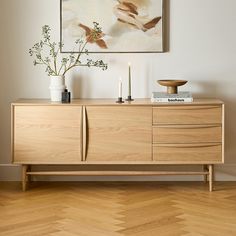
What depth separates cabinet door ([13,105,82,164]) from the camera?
4137mm

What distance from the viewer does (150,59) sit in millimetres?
4504

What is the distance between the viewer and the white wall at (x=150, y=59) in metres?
4.48

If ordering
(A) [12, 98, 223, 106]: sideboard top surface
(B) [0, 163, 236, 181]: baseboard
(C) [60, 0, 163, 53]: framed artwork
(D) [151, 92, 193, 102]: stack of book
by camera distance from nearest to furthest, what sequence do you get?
(A) [12, 98, 223, 106]: sideboard top surface < (D) [151, 92, 193, 102]: stack of book < (C) [60, 0, 163, 53]: framed artwork < (B) [0, 163, 236, 181]: baseboard

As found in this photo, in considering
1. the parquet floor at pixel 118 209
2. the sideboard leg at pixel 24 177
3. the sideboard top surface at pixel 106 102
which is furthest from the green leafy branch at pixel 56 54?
the parquet floor at pixel 118 209

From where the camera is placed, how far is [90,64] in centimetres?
450

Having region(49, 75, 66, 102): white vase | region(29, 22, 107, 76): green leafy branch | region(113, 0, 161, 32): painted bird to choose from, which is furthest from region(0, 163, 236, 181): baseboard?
region(113, 0, 161, 32): painted bird

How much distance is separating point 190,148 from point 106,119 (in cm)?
67

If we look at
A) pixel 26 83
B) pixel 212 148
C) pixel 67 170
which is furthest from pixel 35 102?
pixel 212 148

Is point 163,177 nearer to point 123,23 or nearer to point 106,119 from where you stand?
point 106,119

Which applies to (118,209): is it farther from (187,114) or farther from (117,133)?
(187,114)

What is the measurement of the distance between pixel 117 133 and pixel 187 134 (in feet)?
1.73

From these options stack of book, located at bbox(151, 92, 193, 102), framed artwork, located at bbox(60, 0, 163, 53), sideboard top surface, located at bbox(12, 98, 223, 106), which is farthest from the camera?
framed artwork, located at bbox(60, 0, 163, 53)

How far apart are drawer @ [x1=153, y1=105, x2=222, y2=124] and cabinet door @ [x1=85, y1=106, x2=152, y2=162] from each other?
0.08m

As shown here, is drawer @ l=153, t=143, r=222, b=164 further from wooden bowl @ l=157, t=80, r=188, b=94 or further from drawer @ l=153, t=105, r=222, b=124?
wooden bowl @ l=157, t=80, r=188, b=94
